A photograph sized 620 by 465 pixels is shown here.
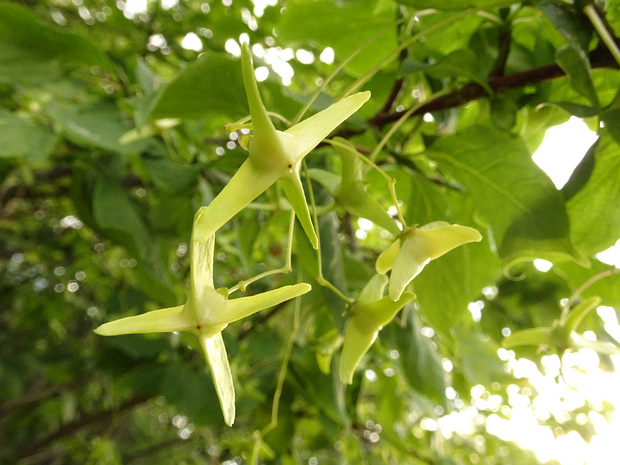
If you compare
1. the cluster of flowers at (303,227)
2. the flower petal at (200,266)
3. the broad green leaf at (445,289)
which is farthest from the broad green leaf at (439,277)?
the flower petal at (200,266)

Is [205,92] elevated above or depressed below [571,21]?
below

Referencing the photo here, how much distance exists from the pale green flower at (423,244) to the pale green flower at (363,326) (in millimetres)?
29

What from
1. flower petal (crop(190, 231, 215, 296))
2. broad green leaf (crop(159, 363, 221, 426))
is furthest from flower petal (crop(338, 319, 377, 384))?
broad green leaf (crop(159, 363, 221, 426))

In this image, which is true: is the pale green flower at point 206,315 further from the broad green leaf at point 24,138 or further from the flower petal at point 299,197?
the broad green leaf at point 24,138

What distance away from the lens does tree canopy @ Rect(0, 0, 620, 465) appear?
10.6 inches

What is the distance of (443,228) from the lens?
0.83 feet

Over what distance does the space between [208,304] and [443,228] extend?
129 millimetres

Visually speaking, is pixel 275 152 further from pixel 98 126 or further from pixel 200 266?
pixel 98 126

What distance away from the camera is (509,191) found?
0.36 m

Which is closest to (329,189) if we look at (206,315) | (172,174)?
(206,315)

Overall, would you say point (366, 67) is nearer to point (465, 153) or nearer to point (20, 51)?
point (465, 153)

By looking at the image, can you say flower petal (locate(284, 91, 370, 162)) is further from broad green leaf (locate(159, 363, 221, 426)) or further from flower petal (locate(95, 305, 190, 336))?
broad green leaf (locate(159, 363, 221, 426))

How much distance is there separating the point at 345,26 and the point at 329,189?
336 millimetres

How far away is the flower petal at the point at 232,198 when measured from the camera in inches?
7.0
